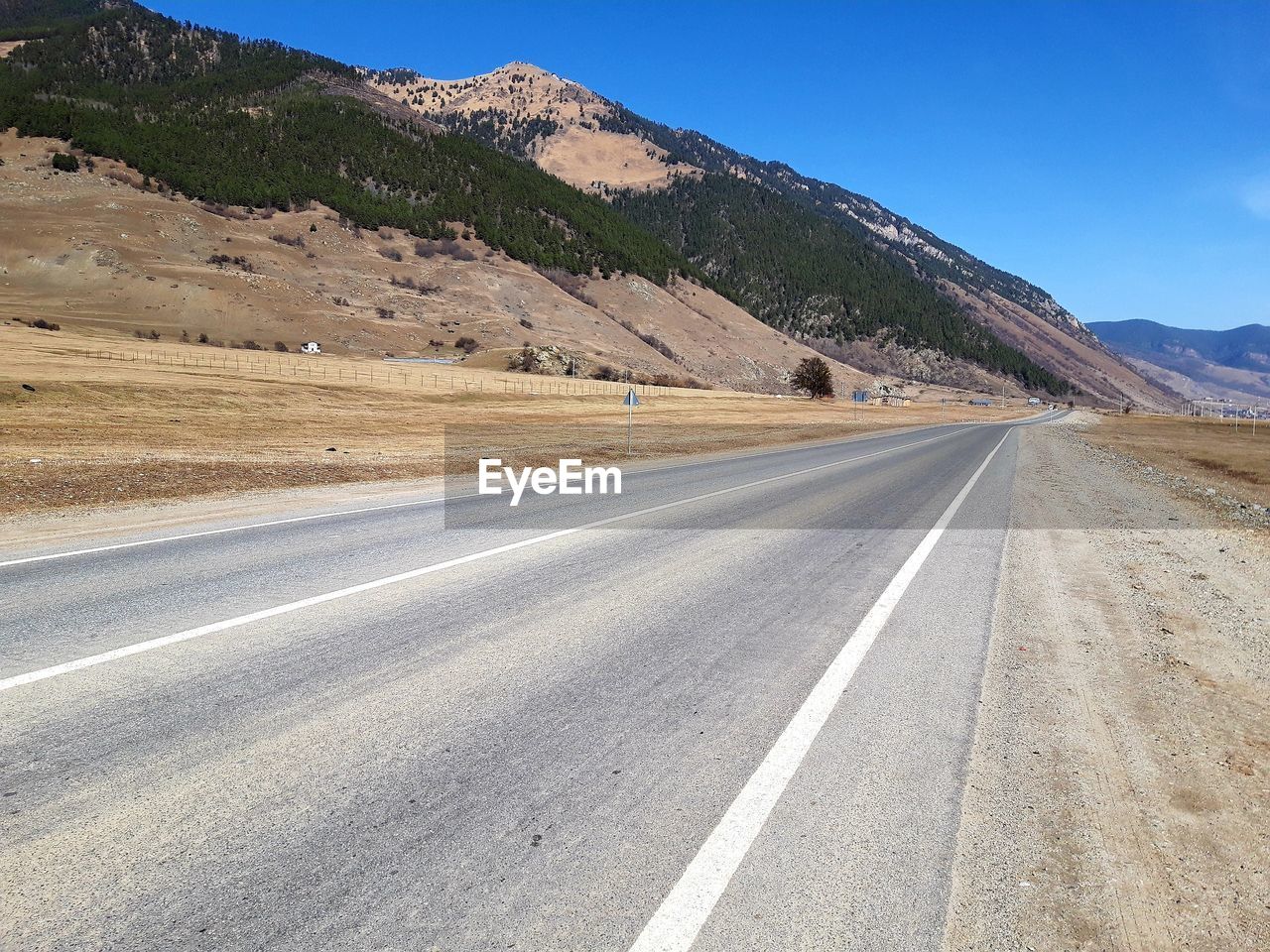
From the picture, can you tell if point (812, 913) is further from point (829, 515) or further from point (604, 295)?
point (604, 295)

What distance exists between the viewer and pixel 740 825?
3.40m

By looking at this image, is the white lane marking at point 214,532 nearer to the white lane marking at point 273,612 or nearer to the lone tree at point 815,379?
the white lane marking at point 273,612

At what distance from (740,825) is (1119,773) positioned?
7.44 feet

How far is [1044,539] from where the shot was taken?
38.4 ft

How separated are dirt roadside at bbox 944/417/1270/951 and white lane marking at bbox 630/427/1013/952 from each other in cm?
86

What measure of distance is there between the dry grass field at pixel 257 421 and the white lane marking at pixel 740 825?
43.5 feet

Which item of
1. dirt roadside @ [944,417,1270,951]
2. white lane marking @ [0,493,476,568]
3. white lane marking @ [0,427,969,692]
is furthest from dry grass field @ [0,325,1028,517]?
dirt roadside @ [944,417,1270,951]

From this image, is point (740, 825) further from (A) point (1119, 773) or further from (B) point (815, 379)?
(B) point (815, 379)

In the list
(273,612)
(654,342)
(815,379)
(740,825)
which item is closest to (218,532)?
(273,612)

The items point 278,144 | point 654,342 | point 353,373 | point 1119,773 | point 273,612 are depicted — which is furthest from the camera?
point 278,144

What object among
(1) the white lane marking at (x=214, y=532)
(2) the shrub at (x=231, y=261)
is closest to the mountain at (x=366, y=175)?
(2) the shrub at (x=231, y=261)

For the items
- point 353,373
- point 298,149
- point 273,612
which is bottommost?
point 273,612

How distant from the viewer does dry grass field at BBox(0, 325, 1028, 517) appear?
56.7 ft

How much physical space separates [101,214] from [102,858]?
12335 centimetres
